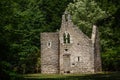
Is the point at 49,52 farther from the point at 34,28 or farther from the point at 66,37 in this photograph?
the point at 34,28

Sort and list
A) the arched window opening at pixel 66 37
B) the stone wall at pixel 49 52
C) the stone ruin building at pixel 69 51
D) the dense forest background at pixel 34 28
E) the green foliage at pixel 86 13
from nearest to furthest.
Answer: the dense forest background at pixel 34 28 → the stone ruin building at pixel 69 51 → the arched window opening at pixel 66 37 → the stone wall at pixel 49 52 → the green foliage at pixel 86 13

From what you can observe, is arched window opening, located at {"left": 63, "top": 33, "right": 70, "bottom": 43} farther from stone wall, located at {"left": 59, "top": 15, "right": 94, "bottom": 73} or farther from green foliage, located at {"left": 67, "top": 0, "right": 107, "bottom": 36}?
green foliage, located at {"left": 67, "top": 0, "right": 107, "bottom": 36}

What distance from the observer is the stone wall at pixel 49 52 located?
54438 mm

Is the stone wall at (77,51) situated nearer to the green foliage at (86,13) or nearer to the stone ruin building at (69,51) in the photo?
the stone ruin building at (69,51)

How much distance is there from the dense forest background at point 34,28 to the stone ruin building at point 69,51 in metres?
2.48

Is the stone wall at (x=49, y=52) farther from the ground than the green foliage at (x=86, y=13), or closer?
closer

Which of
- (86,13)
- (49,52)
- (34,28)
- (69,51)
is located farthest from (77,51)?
(34,28)

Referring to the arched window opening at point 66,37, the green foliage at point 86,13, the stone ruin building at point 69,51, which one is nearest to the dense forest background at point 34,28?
the green foliage at point 86,13

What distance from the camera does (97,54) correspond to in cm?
5397

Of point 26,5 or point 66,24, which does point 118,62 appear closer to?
point 66,24

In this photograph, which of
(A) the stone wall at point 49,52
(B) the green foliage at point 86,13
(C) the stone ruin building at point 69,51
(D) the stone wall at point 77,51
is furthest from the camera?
(B) the green foliage at point 86,13

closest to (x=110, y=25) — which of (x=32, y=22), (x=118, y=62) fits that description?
(x=118, y=62)

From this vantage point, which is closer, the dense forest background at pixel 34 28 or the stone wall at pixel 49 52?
the dense forest background at pixel 34 28

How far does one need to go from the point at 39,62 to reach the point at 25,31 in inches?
183
